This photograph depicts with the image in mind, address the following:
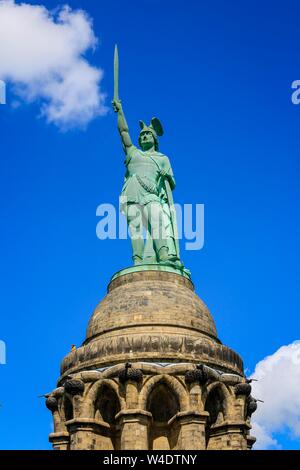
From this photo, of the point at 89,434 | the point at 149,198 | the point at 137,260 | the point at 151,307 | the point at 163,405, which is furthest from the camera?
the point at 149,198

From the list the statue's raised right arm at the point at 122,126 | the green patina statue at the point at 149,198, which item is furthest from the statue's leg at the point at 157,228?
the statue's raised right arm at the point at 122,126

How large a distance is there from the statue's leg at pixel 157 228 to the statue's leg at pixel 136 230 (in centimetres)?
37

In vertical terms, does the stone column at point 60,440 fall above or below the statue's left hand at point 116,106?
below

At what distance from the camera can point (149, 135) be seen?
3162 cm

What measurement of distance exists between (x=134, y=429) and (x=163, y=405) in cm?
175

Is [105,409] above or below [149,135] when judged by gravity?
below

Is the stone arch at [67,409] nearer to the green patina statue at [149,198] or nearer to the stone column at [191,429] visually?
the stone column at [191,429]

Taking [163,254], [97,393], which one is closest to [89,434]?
[97,393]

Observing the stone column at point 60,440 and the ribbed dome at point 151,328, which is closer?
the ribbed dome at point 151,328

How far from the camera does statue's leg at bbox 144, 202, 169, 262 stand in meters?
28.6

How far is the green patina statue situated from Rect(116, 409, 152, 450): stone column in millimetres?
6418

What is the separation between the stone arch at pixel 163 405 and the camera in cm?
2389

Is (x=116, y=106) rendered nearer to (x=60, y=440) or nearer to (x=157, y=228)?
(x=157, y=228)

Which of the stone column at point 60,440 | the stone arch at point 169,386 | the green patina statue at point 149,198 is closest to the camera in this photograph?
the stone arch at point 169,386
